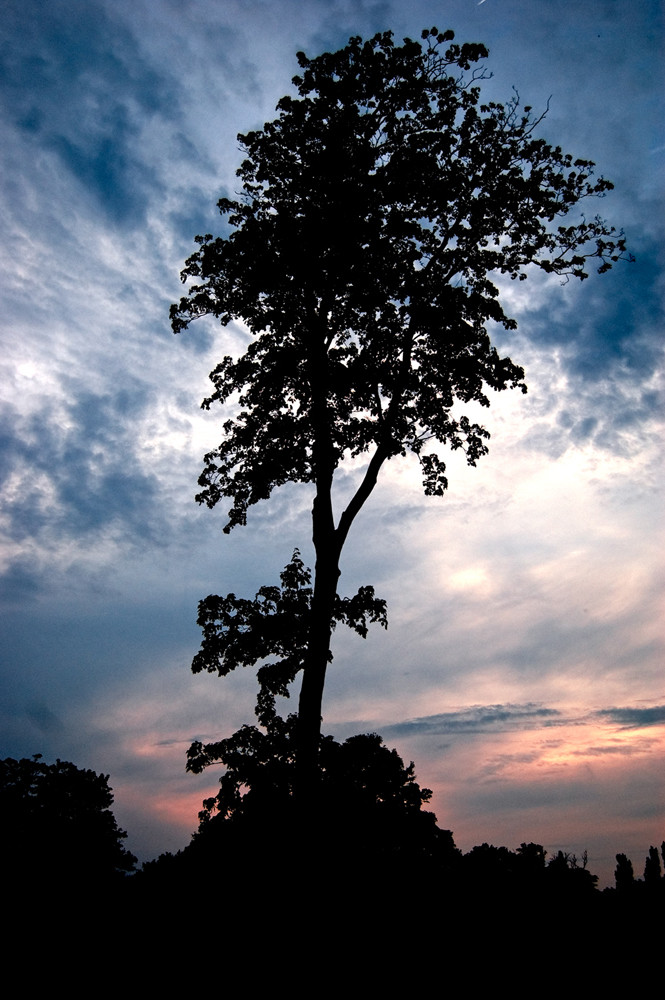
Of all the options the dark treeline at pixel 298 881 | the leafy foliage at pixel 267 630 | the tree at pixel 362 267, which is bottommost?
the dark treeline at pixel 298 881

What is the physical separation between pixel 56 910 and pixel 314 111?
20.9m

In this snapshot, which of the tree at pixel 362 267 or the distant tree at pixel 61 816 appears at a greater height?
the tree at pixel 362 267

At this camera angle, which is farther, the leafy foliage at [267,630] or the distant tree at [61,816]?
A: the distant tree at [61,816]

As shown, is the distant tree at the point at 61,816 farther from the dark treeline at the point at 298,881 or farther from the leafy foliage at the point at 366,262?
the leafy foliage at the point at 366,262

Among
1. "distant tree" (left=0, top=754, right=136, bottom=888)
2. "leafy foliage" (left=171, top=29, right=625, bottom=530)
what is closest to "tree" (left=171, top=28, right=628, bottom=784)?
"leafy foliage" (left=171, top=29, right=625, bottom=530)

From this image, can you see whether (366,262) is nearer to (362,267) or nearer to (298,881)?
(362,267)

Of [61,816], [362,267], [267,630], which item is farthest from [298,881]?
[61,816]

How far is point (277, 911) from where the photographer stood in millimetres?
12430

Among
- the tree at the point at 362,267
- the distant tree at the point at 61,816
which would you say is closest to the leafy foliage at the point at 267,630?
the tree at the point at 362,267

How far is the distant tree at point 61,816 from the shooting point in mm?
47062

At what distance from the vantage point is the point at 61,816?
51312mm

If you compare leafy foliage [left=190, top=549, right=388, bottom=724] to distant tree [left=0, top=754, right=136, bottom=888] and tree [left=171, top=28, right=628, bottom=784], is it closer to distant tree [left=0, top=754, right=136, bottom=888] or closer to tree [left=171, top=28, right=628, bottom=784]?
tree [left=171, top=28, right=628, bottom=784]

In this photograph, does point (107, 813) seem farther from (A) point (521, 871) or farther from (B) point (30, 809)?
(A) point (521, 871)

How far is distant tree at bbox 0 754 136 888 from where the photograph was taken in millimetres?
47062
